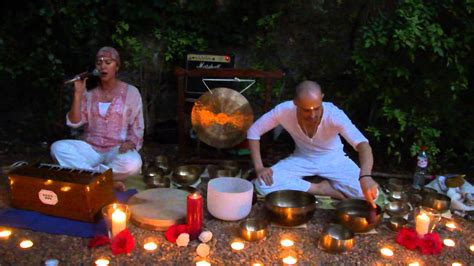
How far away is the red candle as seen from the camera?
278cm

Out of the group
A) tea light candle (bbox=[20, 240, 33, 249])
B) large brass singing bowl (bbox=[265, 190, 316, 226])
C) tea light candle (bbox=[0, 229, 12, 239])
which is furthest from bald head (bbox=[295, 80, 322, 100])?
tea light candle (bbox=[0, 229, 12, 239])

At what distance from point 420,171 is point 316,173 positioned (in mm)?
1082

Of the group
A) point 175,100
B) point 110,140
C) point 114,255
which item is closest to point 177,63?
point 175,100

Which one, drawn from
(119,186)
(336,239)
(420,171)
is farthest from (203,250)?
(420,171)

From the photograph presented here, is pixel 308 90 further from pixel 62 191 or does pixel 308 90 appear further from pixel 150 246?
pixel 62 191

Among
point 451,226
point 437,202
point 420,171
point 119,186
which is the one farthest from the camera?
point 420,171

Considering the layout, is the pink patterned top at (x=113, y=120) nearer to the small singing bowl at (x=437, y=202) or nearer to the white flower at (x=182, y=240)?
the white flower at (x=182, y=240)

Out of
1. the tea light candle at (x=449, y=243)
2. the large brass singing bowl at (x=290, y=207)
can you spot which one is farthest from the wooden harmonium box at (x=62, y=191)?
the tea light candle at (x=449, y=243)

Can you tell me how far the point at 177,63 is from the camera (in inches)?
199

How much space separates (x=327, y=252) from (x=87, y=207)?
1.54 metres

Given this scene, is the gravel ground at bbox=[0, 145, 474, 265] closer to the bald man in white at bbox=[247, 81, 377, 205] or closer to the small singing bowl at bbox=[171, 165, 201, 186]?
the bald man in white at bbox=[247, 81, 377, 205]

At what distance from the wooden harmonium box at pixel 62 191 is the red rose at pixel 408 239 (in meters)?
1.93

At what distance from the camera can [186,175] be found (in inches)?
149

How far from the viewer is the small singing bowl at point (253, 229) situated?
2854 millimetres
